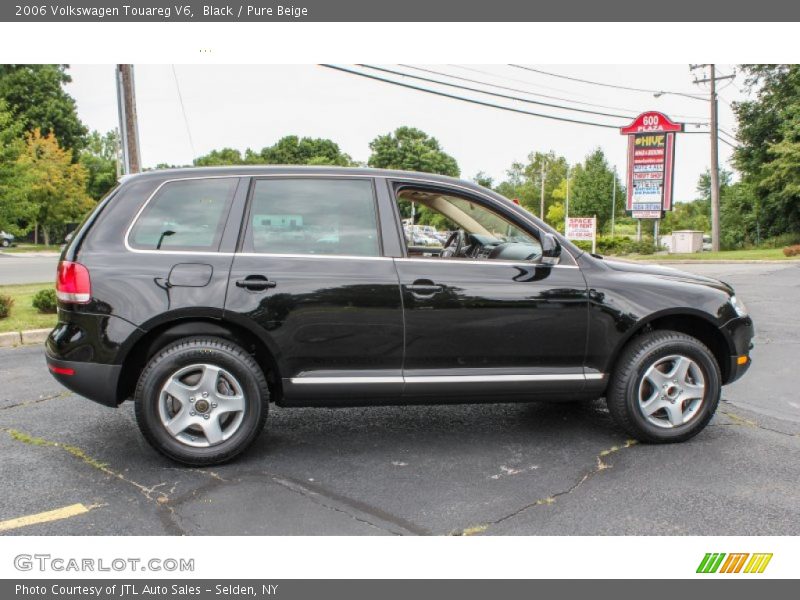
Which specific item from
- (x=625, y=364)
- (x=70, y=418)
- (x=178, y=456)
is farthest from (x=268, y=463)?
(x=625, y=364)

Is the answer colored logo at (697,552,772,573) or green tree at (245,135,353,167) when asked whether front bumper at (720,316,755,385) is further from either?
green tree at (245,135,353,167)

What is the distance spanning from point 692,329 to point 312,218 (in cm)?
278

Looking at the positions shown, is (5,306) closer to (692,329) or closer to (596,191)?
(692,329)

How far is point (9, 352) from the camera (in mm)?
6895

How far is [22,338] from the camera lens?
738cm

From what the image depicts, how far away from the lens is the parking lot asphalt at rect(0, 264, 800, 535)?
2961 mm

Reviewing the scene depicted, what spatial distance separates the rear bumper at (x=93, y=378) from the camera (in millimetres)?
3533

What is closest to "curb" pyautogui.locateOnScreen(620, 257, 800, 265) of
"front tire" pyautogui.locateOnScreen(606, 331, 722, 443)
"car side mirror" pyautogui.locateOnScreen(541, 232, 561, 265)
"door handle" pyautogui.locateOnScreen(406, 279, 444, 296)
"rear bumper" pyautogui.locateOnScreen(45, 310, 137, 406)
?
"front tire" pyautogui.locateOnScreen(606, 331, 722, 443)

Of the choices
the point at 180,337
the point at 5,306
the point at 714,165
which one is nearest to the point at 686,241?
the point at 714,165

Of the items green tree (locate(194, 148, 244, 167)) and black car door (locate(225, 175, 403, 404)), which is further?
green tree (locate(194, 148, 244, 167))

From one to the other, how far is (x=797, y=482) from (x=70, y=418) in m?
4.93

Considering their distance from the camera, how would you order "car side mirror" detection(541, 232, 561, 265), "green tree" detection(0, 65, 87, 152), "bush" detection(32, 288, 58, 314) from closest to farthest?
1. "car side mirror" detection(541, 232, 561, 265)
2. "bush" detection(32, 288, 58, 314)
3. "green tree" detection(0, 65, 87, 152)

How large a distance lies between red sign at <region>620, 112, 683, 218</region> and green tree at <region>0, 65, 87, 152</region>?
42.7m

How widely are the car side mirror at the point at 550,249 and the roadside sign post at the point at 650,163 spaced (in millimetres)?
28786
